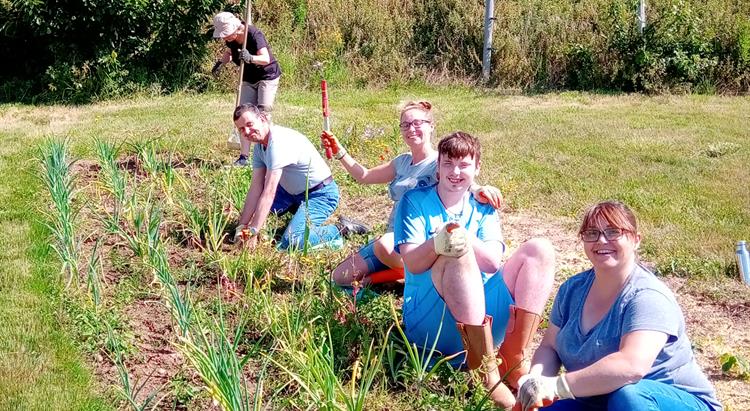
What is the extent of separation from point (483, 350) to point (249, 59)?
4.46 meters

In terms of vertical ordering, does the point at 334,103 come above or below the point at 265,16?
below

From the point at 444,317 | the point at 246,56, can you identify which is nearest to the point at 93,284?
the point at 444,317

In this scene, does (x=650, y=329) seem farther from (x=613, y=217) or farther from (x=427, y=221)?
(x=427, y=221)

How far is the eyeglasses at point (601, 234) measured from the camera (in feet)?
8.32

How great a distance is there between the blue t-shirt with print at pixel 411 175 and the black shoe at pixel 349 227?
0.90 m

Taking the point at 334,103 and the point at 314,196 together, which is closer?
the point at 314,196

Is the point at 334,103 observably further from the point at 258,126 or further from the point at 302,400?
the point at 302,400

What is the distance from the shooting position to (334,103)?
34.2 feet

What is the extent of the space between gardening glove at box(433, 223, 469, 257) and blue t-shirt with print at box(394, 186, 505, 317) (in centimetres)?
31

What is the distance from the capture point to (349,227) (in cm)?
518

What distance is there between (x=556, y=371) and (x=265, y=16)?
36.2ft

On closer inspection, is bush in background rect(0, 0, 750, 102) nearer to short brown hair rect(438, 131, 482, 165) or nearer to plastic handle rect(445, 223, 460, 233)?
short brown hair rect(438, 131, 482, 165)

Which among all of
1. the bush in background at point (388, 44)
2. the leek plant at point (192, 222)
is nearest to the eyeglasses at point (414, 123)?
the leek plant at point (192, 222)

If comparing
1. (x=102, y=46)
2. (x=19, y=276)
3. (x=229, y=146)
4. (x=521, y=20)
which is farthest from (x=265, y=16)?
(x=19, y=276)
